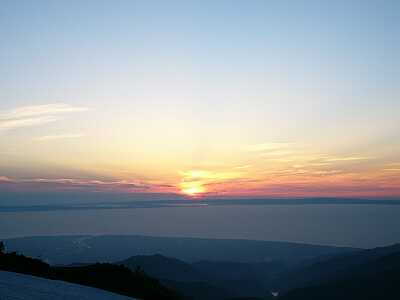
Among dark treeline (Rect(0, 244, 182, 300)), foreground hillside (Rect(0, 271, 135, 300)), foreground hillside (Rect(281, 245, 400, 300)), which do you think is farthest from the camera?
foreground hillside (Rect(281, 245, 400, 300))

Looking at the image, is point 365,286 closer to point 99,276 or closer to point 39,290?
point 99,276

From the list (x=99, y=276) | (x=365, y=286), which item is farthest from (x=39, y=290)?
(x=365, y=286)

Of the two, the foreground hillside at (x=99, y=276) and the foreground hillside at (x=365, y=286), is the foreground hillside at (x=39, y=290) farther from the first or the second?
the foreground hillside at (x=365, y=286)

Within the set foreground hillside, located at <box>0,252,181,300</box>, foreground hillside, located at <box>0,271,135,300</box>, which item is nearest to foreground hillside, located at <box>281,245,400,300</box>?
foreground hillside, located at <box>0,252,181,300</box>

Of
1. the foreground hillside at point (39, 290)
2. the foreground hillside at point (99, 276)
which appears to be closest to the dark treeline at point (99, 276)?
the foreground hillside at point (99, 276)

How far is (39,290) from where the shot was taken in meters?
22.0

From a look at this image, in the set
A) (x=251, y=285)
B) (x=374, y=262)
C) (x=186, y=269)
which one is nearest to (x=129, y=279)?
(x=374, y=262)

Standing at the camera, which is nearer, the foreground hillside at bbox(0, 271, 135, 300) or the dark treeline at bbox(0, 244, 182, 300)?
the foreground hillside at bbox(0, 271, 135, 300)

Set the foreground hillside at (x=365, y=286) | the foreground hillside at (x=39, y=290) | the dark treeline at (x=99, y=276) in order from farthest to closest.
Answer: the foreground hillside at (x=365, y=286) → the dark treeline at (x=99, y=276) → the foreground hillside at (x=39, y=290)

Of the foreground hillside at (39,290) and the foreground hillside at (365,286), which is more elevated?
the foreground hillside at (39,290)

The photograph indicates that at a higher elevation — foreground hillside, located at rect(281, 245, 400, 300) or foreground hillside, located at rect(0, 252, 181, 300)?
foreground hillside, located at rect(0, 252, 181, 300)

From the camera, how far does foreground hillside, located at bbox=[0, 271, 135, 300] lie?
1969 cm

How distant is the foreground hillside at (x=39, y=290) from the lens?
64.6ft

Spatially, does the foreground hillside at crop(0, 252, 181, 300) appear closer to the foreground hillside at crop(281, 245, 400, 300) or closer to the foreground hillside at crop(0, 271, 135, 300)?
the foreground hillside at crop(0, 271, 135, 300)
